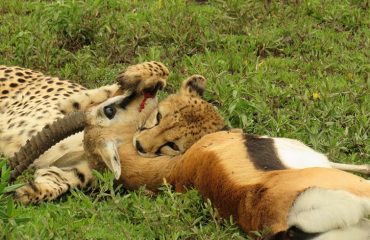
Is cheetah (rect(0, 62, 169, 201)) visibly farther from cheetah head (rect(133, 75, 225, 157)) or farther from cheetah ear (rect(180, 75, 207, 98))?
cheetah head (rect(133, 75, 225, 157))

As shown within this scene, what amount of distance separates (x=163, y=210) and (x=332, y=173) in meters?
0.90

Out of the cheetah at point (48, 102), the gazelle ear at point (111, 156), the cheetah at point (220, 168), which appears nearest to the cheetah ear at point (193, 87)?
the cheetah at point (220, 168)

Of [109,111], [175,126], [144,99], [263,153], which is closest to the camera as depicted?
[263,153]

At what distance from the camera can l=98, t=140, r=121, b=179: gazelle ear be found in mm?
5282

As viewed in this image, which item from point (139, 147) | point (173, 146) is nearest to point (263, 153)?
point (173, 146)

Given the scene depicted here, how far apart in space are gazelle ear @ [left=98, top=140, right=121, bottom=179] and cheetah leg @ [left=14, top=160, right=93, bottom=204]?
0.16m

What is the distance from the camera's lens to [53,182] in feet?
17.7

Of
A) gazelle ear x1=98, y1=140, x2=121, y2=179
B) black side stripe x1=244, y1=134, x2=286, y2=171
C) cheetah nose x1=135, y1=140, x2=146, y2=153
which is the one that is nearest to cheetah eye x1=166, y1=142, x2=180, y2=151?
cheetah nose x1=135, y1=140, x2=146, y2=153

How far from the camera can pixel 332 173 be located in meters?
4.28

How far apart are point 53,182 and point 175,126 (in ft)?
2.51

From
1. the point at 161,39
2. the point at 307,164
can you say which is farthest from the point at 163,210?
the point at 161,39

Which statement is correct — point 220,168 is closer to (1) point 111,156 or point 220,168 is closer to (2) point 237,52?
(1) point 111,156

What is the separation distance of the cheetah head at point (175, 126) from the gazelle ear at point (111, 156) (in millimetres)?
141

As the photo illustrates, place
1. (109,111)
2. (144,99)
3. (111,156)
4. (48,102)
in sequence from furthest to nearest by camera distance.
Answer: (48,102), (144,99), (109,111), (111,156)
